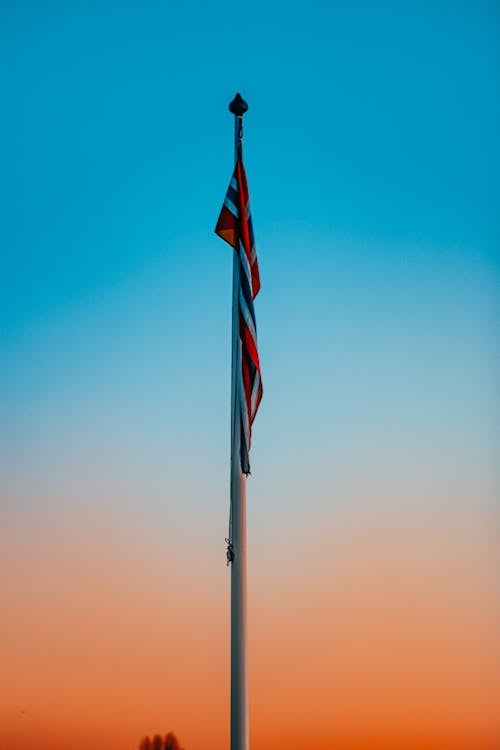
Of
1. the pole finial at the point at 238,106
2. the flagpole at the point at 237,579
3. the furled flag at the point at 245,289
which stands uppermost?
the pole finial at the point at 238,106

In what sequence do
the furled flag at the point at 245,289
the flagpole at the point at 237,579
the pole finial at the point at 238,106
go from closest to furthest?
the flagpole at the point at 237,579 → the furled flag at the point at 245,289 → the pole finial at the point at 238,106

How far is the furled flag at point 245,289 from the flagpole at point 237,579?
112 millimetres

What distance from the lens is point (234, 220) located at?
75.0 feet

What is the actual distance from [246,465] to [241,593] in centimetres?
211

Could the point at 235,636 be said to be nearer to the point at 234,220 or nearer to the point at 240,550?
the point at 240,550

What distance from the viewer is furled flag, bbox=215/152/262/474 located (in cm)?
2152

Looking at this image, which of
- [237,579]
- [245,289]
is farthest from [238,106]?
[237,579]

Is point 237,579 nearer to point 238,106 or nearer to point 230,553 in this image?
point 230,553

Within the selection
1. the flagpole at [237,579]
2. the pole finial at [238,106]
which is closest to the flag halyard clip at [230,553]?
the flagpole at [237,579]

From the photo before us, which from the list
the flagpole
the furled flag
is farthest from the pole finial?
the flagpole

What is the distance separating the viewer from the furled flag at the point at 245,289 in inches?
847

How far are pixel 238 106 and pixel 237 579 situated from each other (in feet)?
28.4

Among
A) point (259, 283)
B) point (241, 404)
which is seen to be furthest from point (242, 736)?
point (259, 283)

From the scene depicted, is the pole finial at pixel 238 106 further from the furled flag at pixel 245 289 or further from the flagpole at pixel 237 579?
the flagpole at pixel 237 579
